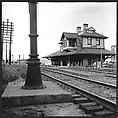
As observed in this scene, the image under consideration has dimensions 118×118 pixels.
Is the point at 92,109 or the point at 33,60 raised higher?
the point at 33,60

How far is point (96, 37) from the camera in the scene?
99.9 ft

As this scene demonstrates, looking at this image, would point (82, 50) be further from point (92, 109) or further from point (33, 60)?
point (92, 109)

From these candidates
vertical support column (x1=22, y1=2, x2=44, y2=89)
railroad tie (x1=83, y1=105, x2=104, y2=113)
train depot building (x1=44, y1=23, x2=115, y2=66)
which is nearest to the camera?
railroad tie (x1=83, y1=105, x2=104, y2=113)

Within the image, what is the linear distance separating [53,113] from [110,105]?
4.35 feet

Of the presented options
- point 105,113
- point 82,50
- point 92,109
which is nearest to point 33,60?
point 92,109

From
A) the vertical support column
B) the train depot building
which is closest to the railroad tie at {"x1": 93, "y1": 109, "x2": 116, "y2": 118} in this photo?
the vertical support column

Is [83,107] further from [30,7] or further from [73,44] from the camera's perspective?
[73,44]

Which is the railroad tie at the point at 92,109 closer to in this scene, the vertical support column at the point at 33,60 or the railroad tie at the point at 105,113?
the railroad tie at the point at 105,113

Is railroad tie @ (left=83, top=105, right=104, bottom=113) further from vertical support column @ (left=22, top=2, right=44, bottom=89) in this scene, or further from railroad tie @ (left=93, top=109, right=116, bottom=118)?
vertical support column @ (left=22, top=2, right=44, bottom=89)

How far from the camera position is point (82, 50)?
27.4 meters

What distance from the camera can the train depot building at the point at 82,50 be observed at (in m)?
26.2

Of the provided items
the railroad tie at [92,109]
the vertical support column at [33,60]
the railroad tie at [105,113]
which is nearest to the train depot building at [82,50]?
the vertical support column at [33,60]

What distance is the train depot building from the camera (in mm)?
26245

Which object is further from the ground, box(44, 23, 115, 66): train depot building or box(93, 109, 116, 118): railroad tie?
box(44, 23, 115, 66): train depot building
